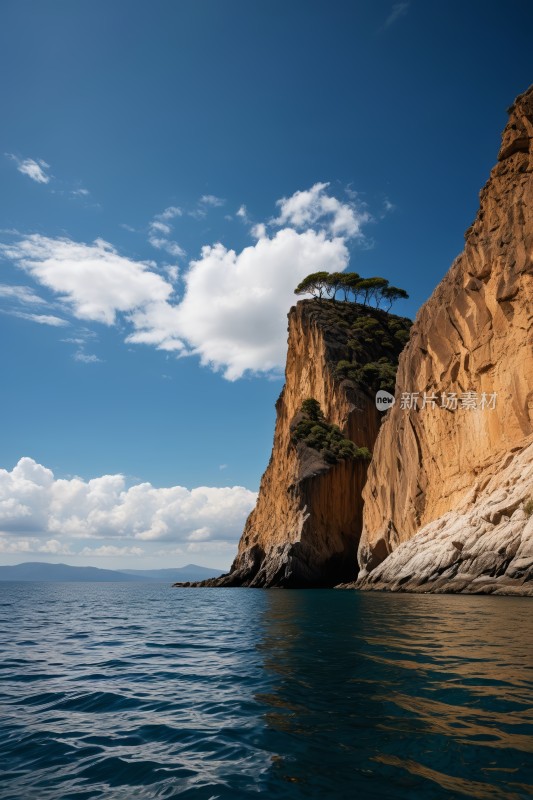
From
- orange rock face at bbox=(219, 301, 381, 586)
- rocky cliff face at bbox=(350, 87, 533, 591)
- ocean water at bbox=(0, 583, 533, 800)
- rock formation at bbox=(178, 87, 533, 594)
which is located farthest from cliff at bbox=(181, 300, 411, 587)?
ocean water at bbox=(0, 583, 533, 800)

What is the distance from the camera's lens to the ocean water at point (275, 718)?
5664 millimetres

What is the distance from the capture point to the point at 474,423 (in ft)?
147

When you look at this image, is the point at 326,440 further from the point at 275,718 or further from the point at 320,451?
the point at 275,718

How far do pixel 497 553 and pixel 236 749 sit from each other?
29379mm

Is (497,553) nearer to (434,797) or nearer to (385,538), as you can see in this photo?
(385,538)

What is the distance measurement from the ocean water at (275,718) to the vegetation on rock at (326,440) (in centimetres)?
5056

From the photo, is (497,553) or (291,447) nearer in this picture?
(497,553)

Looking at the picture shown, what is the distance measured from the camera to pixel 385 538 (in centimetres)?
5472

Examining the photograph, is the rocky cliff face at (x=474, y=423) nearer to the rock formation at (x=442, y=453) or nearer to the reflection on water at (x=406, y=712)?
the rock formation at (x=442, y=453)

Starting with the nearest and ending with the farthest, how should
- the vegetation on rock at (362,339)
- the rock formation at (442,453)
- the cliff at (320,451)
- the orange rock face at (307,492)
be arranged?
1. the rock formation at (442,453)
2. the orange rock face at (307,492)
3. the cliff at (320,451)
4. the vegetation on rock at (362,339)

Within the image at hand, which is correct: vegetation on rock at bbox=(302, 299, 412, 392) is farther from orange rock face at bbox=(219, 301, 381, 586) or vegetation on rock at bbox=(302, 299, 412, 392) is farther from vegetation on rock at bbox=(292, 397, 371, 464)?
vegetation on rock at bbox=(292, 397, 371, 464)

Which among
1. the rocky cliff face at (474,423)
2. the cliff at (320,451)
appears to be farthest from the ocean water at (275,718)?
the cliff at (320,451)

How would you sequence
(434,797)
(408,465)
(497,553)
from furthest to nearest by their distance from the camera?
(408,465), (497,553), (434,797)

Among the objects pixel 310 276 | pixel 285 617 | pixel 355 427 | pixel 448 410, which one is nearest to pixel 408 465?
pixel 448 410
